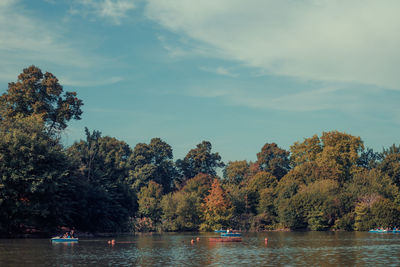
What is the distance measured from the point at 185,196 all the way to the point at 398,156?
58.2 metres

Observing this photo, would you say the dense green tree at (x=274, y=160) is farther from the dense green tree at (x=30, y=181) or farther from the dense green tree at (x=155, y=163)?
the dense green tree at (x=30, y=181)

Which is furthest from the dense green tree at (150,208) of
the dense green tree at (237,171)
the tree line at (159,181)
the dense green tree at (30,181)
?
the dense green tree at (30,181)

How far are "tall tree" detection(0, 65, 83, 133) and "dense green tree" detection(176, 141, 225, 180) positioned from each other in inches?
2846

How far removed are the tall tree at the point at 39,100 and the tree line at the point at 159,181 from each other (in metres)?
0.20

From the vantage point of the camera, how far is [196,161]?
175 m

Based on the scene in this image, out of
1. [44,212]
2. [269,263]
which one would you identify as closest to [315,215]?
[44,212]

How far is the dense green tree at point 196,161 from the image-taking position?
173750 mm

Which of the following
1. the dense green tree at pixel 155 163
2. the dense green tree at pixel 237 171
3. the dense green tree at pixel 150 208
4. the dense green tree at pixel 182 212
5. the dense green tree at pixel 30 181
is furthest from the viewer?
the dense green tree at pixel 237 171

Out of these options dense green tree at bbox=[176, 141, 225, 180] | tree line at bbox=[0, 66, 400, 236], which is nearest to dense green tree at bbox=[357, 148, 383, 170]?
tree line at bbox=[0, 66, 400, 236]

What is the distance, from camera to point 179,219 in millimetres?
124188

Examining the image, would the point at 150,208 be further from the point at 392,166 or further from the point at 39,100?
the point at 392,166

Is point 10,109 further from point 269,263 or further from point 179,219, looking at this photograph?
Answer: point 269,263

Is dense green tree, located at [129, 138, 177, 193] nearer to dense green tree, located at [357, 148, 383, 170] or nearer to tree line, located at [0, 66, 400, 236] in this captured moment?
tree line, located at [0, 66, 400, 236]

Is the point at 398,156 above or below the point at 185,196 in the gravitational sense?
above
